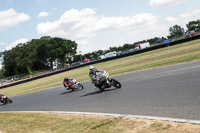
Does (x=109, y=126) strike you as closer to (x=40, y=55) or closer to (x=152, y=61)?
(x=152, y=61)

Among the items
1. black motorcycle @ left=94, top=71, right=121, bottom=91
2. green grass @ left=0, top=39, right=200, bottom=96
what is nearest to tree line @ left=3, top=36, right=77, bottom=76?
green grass @ left=0, top=39, right=200, bottom=96

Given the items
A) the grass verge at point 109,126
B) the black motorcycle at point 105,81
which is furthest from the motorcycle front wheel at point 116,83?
the grass verge at point 109,126

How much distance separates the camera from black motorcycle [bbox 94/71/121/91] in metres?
12.5

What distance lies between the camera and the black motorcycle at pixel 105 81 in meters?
12.5

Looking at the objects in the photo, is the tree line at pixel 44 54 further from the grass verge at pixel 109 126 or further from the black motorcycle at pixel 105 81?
the grass verge at pixel 109 126

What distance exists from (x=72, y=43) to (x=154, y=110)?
311 ft

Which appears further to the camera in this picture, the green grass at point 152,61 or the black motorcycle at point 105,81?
the green grass at point 152,61

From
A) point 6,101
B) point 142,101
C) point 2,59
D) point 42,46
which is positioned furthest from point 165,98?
point 2,59

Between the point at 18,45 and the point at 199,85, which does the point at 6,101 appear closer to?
the point at 199,85

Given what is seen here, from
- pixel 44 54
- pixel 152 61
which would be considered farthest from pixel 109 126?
pixel 44 54

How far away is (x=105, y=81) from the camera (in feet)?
41.6

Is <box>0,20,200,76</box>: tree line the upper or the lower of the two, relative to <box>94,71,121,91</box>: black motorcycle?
upper

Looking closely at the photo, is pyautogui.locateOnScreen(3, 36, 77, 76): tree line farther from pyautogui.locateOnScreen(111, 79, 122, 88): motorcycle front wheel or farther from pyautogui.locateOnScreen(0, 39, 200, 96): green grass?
pyautogui.locateOnScreen(111, 79, 122, 88): motorcycle front wheel

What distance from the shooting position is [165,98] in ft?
25.5
